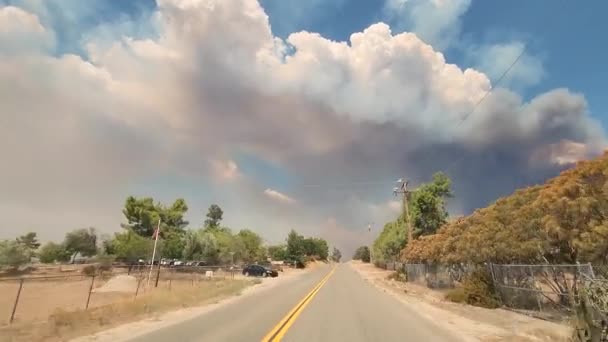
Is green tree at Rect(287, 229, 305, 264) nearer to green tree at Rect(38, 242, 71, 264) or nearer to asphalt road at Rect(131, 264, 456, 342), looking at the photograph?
green tree at Rect(38, 242, 71, 264)

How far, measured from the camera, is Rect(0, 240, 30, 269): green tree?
201 ft

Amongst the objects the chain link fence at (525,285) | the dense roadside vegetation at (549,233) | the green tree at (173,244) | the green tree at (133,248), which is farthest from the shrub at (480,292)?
the green tree at (173,244)

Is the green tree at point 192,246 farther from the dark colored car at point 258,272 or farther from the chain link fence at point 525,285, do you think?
the chain link fence at point 525,285

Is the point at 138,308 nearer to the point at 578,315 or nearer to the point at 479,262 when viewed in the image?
the point at 578,315

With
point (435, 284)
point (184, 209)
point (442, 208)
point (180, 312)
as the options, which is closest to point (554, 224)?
point (180, 312)

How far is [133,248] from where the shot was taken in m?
73.1

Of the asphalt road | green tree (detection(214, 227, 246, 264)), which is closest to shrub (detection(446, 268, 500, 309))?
the asphalt road

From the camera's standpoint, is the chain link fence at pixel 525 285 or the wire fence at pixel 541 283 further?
the chain link fence at pixel 525 285

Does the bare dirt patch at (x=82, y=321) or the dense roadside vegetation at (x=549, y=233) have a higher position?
the dense roadside vegetation at (x=549, y=233)

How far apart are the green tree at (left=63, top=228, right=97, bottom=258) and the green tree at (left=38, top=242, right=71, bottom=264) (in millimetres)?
2426

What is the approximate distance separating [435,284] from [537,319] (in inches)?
932

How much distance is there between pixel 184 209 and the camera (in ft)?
303

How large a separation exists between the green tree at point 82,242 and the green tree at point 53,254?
2.43 metres

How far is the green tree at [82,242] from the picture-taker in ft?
335
